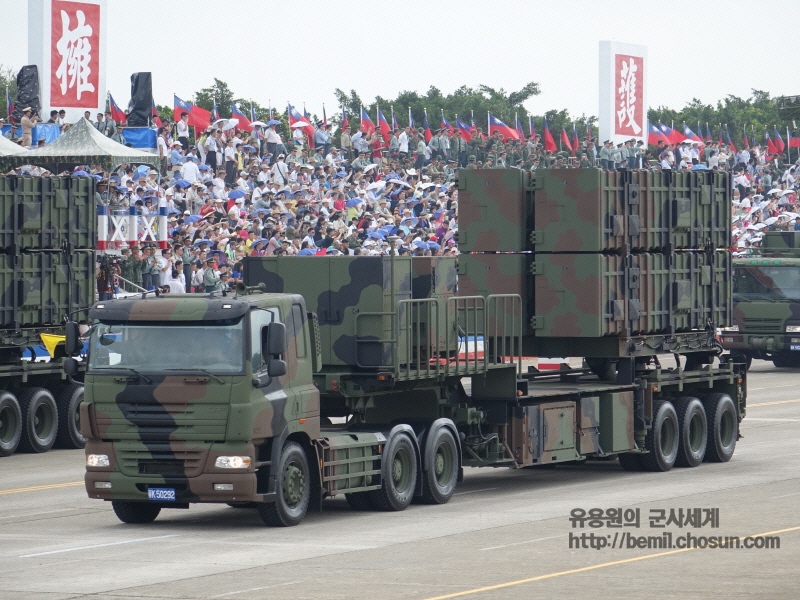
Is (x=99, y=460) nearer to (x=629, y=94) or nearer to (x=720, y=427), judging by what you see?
(x=720, y=427)

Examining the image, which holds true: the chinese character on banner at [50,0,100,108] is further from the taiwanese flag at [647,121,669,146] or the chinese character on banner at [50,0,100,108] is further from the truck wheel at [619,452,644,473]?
the taiwanese flag at [647,121,669,146]

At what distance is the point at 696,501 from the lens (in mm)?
16719

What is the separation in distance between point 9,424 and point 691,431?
955 cm

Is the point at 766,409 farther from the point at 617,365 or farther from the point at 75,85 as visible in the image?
the point at 75,85

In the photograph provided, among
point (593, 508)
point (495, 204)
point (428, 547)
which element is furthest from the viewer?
point (495, 204)

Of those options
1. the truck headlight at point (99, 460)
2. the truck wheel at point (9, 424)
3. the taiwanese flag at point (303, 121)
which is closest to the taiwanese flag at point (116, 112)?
the taiwanese flag at point (303, 121)

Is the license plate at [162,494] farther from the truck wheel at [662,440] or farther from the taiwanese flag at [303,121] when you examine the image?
the taiwanese flag at [303,121]

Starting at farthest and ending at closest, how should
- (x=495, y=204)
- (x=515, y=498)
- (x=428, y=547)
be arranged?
(x=495, y=204)
(x=515, y=498)
(x=428, y=547)

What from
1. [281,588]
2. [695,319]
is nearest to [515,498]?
[695,319]

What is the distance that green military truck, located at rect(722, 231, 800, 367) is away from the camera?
3566cm

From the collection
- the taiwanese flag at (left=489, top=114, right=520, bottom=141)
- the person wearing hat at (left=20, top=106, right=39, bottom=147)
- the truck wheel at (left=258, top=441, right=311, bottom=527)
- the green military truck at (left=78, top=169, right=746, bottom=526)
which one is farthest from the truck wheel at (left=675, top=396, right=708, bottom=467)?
the taiwanese flag at (left=489, top=114, right=520, bottom=141)

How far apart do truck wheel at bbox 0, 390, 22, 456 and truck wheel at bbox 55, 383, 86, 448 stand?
93 cm

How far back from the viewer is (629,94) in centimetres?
5456

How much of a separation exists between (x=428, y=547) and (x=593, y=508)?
3.14 metres
